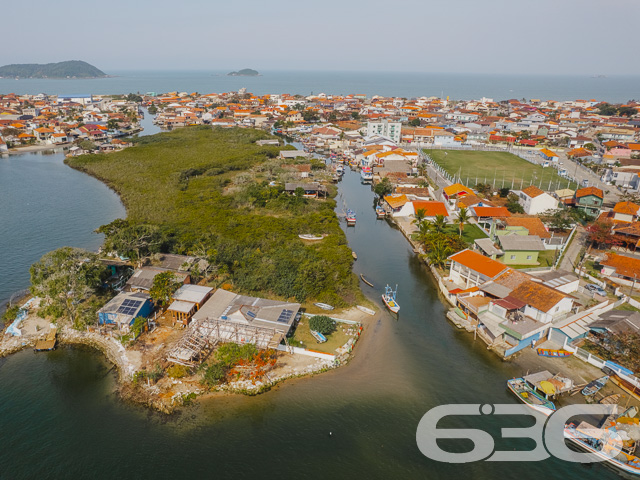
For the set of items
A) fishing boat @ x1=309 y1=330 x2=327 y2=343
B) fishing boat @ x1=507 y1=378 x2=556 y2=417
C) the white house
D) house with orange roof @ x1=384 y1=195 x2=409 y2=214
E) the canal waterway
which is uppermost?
the white house

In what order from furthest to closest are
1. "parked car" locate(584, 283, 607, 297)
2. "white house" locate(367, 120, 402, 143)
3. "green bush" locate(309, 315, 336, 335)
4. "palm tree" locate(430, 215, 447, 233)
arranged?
"white house" locate(367, 120, 402, 143) < "palm tree" locate(430, 215, 447, 233) < "parked car" locate(584, 283, 607, 297) < "green bush" locate(309, 315, 336, 335)

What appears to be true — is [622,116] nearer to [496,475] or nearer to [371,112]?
[371,112]

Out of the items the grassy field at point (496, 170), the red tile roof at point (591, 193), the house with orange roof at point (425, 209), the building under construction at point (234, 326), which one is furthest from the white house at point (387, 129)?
the building under construction at point (234, 326)

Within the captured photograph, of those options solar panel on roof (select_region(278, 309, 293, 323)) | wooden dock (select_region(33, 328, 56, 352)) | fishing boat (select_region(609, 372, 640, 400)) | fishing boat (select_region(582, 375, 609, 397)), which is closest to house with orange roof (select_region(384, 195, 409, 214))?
solar panel on roof (select_region(278, 309, 293, 323))

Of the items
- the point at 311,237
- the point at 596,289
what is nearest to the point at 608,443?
the point at 596,289

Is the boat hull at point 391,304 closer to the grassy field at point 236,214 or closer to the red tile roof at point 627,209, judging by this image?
the grassy field at point 236,214

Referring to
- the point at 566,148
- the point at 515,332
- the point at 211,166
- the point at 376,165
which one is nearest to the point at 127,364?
the point at 515,332

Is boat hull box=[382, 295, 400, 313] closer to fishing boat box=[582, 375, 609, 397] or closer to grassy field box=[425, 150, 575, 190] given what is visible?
fishing boat box=[582, 375, 609, 397]

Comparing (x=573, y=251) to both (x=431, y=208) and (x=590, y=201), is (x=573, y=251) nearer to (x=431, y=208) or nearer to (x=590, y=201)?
(x=590, y=201)
